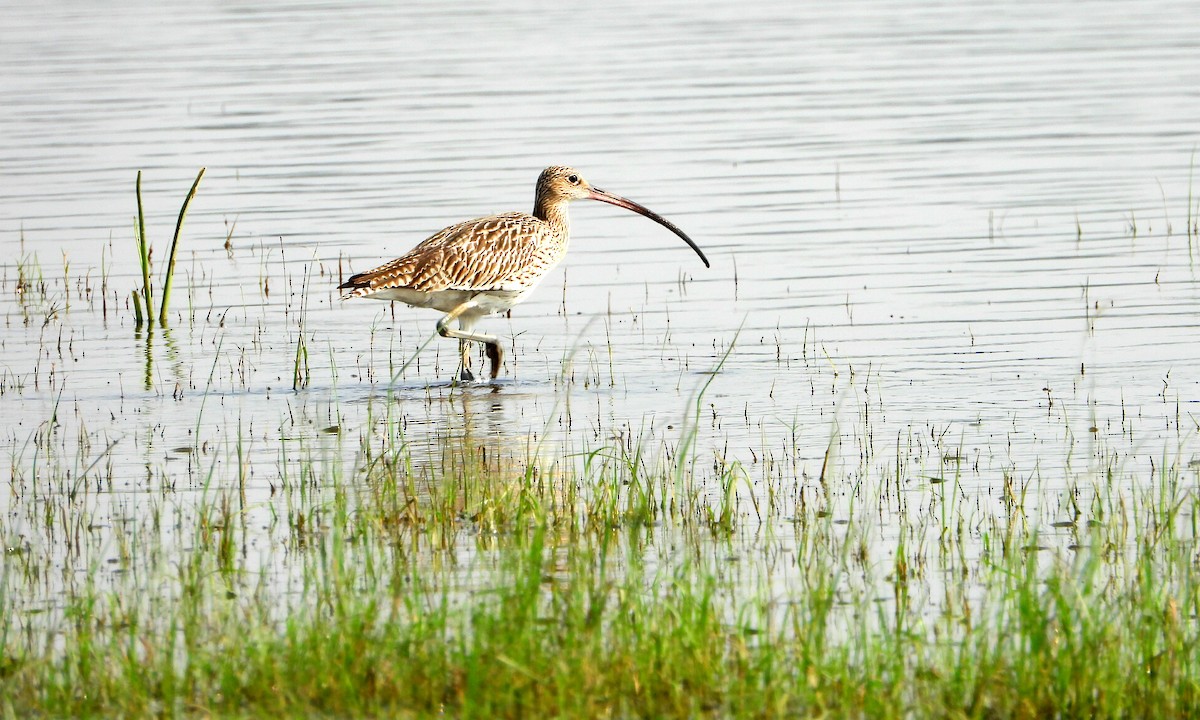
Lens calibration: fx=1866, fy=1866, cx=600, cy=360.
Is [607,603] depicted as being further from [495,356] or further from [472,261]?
[472,261]

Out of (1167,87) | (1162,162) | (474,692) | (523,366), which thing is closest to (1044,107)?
(1167,87)

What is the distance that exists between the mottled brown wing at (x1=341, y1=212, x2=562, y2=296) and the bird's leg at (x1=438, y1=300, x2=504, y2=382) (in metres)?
0.26

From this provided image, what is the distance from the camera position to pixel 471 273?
465 inches

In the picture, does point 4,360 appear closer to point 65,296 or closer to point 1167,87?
point 65,296

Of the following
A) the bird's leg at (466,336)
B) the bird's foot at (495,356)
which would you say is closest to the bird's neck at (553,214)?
the bird's leg at (466,336)

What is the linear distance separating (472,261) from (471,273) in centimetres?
8

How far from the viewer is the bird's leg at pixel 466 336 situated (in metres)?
11.5

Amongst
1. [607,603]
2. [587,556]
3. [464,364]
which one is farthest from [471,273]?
[607,603]

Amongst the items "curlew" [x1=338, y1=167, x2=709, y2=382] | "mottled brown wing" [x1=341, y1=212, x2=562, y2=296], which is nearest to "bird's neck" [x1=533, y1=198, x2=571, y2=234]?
"curlew" [x1=338, y1=167, x2=709, y2=382]

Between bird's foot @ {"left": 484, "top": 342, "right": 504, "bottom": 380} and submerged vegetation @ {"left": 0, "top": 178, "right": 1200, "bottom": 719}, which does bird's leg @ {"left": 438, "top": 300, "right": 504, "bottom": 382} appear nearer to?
bird's foot @ {"left": 484, "top": 342, "right": 504, "bottom": 380}

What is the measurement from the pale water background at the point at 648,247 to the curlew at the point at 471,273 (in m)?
0.34

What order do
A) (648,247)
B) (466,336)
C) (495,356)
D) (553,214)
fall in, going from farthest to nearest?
(648,247), (553,214), (466,336), (495,356)

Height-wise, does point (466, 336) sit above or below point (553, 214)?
below

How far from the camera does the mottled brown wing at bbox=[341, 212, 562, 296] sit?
38.2 ft
